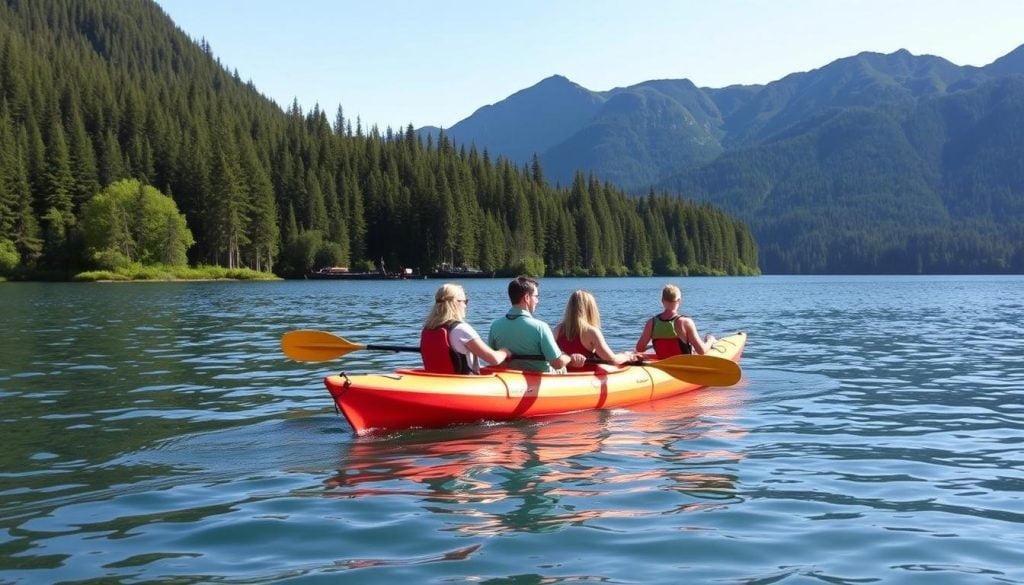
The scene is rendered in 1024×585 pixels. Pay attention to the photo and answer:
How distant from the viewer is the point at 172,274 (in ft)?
290

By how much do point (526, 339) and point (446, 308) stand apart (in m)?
1.31

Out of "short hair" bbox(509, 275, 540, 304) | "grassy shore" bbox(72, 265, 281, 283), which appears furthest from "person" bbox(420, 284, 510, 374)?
"grassy shore" bbox(72, 265, 281, 283)

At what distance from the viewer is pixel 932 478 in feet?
30.3

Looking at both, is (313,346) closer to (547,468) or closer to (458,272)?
(547,468)

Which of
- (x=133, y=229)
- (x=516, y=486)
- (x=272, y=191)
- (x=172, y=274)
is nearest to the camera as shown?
(x=516, y=486)

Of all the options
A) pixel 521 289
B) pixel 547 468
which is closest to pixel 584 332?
pixel 521 289

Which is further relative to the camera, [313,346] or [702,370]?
[313,346]

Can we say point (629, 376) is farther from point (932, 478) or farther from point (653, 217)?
point (653, 217)

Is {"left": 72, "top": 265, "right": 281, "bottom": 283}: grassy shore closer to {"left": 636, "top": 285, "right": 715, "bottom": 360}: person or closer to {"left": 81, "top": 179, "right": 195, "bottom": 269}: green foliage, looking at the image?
{"left": 81, "top": 179, "right": 195, "bottom": 269}: green foliage

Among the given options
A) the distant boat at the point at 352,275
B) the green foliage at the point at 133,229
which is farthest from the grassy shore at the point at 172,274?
the distant boat at the point at 352,275

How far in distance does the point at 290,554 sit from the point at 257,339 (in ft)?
64.5

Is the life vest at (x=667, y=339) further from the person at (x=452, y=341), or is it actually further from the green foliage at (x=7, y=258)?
the green foliage at (x=7, y=258)

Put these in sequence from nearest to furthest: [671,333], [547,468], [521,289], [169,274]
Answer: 1. [547,468]
2. [521,289]
3. [671,333]
4. [169,274]

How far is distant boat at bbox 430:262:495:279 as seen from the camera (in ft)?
391
